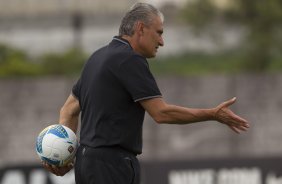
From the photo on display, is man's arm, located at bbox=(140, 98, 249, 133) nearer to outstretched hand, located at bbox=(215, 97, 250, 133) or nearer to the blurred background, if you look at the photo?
outstretched hand, located at bbox=(215, 97, 250, 133)

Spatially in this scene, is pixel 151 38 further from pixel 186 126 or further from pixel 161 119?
pixel 186 126

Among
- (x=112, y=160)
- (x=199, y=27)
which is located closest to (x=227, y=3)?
(x=199, y=27)

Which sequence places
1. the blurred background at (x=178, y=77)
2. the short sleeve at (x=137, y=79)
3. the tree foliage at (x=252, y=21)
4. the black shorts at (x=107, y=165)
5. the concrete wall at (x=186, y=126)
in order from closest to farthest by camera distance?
the short sleeve at (x=137, y=79), the black shorts at (x=107, y=165), the blurred background at (x=178, y=77), the concrete wall at (x=186, y=126), the tree foliage at (x=252, y=21)

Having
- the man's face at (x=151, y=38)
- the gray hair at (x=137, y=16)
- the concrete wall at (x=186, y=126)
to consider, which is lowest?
the concrete wall at (x=186, y=126)

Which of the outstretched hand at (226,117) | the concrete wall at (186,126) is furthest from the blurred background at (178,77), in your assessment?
the outstretched hand at (226,117)

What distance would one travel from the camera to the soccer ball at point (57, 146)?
8328mm

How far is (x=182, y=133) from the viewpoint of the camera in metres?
20.3

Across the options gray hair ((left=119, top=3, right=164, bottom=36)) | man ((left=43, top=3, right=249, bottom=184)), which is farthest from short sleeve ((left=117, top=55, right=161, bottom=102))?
gray hair ((left=119, top=3, right=164, bottom=36))

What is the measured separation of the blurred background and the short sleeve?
6297mm

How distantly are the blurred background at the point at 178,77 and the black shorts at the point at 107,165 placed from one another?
6.01m

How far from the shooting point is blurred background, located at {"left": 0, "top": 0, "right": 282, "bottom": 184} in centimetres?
1450

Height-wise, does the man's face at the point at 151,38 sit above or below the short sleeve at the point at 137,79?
above

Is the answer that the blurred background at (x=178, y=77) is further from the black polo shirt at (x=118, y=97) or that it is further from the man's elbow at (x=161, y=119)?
the man's elbow at (x=161, y=119)

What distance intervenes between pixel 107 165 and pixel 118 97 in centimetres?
50
